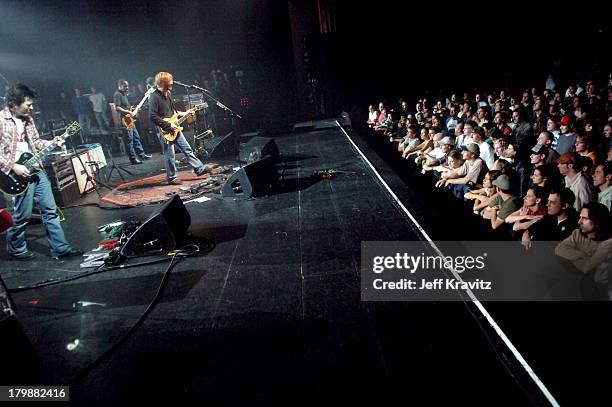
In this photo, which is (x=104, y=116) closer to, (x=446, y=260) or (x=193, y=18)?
(x=193, y=18)

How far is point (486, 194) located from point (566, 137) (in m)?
1.49

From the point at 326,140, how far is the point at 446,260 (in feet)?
17.2

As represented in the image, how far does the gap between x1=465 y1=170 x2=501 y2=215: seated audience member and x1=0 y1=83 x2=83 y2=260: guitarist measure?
400 cm

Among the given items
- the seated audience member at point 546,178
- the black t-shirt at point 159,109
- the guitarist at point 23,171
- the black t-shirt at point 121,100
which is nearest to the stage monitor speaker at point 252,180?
the black t-shirt at point 159,109

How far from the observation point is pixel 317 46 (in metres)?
10.9

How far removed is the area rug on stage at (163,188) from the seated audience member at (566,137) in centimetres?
431

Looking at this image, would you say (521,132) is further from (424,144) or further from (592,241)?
(592,241)

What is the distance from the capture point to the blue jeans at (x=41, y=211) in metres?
3.50

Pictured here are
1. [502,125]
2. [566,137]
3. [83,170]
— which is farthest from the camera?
[83,170]

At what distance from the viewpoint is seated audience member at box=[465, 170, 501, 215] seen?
374cm

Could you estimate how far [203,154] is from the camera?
294 inches

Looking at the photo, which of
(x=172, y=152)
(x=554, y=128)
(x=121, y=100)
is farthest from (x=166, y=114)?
(x=554, y=128)

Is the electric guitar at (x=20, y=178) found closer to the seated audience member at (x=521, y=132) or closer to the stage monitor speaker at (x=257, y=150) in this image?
the stage monitor speaker at (x=257, y=150)

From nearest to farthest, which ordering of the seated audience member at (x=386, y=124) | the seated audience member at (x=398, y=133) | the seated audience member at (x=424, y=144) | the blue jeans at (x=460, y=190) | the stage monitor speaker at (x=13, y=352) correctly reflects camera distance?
the stage monitor speaker at (x=13, y=352)
the blue jeans at (x=460, y=190)
the seated audience member at (x=424, y=144)
the seated audience member at (x=398, y=133)
the seated audience member at (x=386, y=124)
